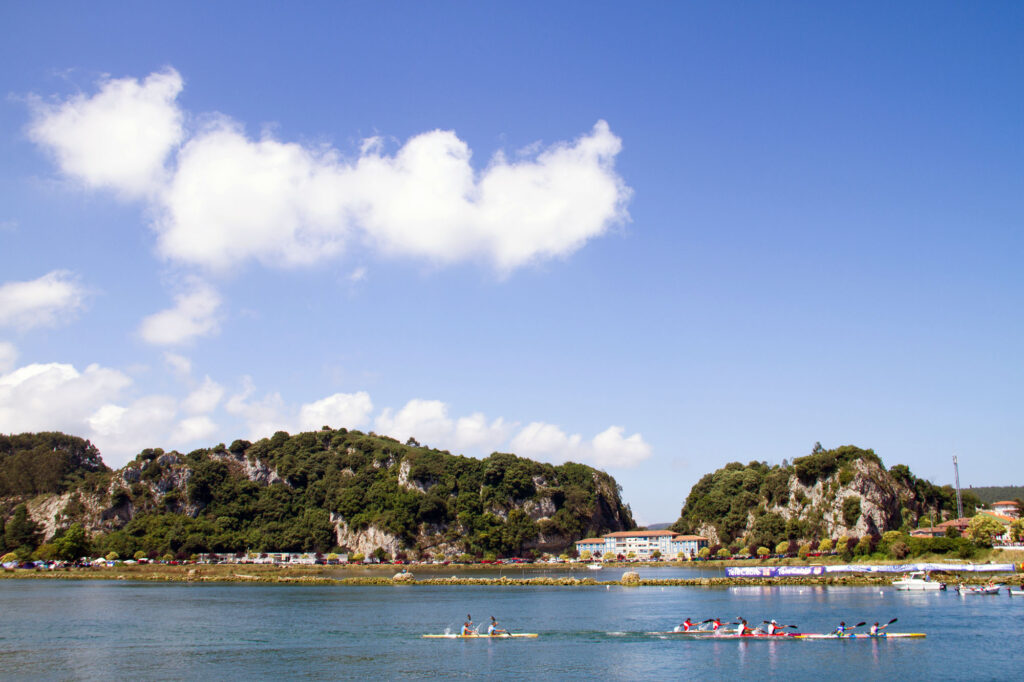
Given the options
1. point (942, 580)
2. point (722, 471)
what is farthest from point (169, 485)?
point (942, 580)

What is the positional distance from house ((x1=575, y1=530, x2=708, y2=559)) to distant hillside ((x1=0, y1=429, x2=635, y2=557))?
9465mm

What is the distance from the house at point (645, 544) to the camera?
500ft

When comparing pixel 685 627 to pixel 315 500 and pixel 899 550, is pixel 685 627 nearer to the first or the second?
pixel 899 550

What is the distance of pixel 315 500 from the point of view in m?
174

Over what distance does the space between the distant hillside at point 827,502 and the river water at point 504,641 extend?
61689 mm

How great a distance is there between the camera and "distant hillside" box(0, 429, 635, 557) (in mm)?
155500

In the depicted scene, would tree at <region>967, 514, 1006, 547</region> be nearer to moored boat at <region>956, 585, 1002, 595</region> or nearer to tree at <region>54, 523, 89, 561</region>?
moored boat at <region>956, 585, 1002, 595</region>

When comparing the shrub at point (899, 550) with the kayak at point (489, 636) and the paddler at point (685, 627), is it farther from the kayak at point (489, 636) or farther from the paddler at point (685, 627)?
the kayak at point (489, 636)

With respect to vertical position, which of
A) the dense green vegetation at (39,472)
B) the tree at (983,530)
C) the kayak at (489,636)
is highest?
the dense green vegetation at (39,472)

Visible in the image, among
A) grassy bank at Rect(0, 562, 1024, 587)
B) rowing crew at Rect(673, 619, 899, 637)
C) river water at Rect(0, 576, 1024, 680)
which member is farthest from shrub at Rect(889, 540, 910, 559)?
rowing crew at Rect(673, 619, 899, 637)

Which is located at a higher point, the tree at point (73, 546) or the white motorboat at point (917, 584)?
the tree at point (73, 546)

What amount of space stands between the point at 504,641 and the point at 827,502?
10741cm

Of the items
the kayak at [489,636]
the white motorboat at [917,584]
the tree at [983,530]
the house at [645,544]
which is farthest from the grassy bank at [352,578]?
the kayak at [489,636]

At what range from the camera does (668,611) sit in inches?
2245
